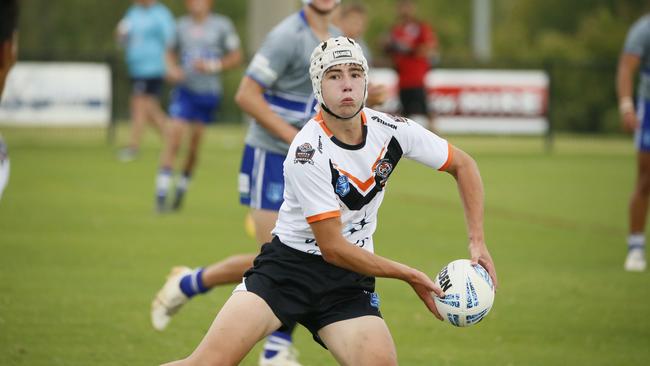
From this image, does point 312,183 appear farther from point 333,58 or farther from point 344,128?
point 333,58

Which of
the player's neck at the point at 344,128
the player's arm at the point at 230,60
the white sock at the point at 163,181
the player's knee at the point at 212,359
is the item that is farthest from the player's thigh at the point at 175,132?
the player's knee at the point at 212,359

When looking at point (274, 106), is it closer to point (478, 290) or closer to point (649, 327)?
point (478, 290)

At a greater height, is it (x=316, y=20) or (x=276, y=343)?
(x=316, y=20)

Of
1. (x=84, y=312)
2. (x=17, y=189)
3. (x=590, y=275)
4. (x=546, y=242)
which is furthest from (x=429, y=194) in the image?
(x=84, y=312)

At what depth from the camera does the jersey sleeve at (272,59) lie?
708cm

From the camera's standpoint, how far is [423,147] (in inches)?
221

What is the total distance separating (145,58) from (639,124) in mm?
11236

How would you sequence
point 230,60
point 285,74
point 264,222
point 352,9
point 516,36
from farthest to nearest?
point 516,36 < point 230,60 < point 352,9 < point 285,74 < point 264,222

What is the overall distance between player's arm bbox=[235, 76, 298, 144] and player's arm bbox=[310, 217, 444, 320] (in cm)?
173

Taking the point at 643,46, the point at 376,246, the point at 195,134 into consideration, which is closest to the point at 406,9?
the point at 195,134

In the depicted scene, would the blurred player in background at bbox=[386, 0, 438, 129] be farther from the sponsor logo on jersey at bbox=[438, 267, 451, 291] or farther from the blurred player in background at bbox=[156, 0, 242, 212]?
the sponsor logo on jersey at bbox=[438, 267, 451, 291]

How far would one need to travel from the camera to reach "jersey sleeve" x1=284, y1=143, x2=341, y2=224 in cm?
524

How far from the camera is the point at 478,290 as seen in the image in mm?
5359

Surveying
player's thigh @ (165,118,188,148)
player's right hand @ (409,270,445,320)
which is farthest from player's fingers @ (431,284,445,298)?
player's thigh @ (165,118,188,148)
